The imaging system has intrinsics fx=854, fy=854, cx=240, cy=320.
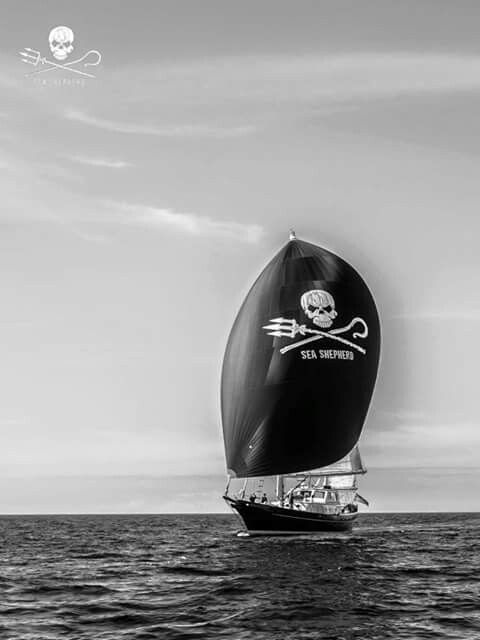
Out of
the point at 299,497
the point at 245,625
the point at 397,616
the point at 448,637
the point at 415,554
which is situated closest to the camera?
the point at 448,637

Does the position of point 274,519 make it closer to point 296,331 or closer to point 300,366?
point 300,366

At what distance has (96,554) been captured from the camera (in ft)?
164

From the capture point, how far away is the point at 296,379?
56.2 meters

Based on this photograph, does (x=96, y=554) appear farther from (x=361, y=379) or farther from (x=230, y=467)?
(x=361, y=379)

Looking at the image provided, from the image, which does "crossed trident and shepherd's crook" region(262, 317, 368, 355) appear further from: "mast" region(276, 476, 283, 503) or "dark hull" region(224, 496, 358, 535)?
"dark hull" region(224, 496, 358, 535)

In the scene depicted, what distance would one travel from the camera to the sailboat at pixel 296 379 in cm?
5566

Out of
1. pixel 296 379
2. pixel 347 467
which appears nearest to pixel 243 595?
pixel 296 379

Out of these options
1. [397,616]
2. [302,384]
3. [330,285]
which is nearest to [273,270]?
[330,285]

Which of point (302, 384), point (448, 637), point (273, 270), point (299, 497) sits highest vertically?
point (273, 270)

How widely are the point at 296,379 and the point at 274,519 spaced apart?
375 inches

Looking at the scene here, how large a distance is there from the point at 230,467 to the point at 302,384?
27.4 feet

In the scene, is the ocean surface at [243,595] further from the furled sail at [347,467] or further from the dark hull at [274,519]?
the furled sail at [347,467]

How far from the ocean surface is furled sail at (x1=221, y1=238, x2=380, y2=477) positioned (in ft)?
26.7

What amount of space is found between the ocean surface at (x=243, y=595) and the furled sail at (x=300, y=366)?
8.13m
